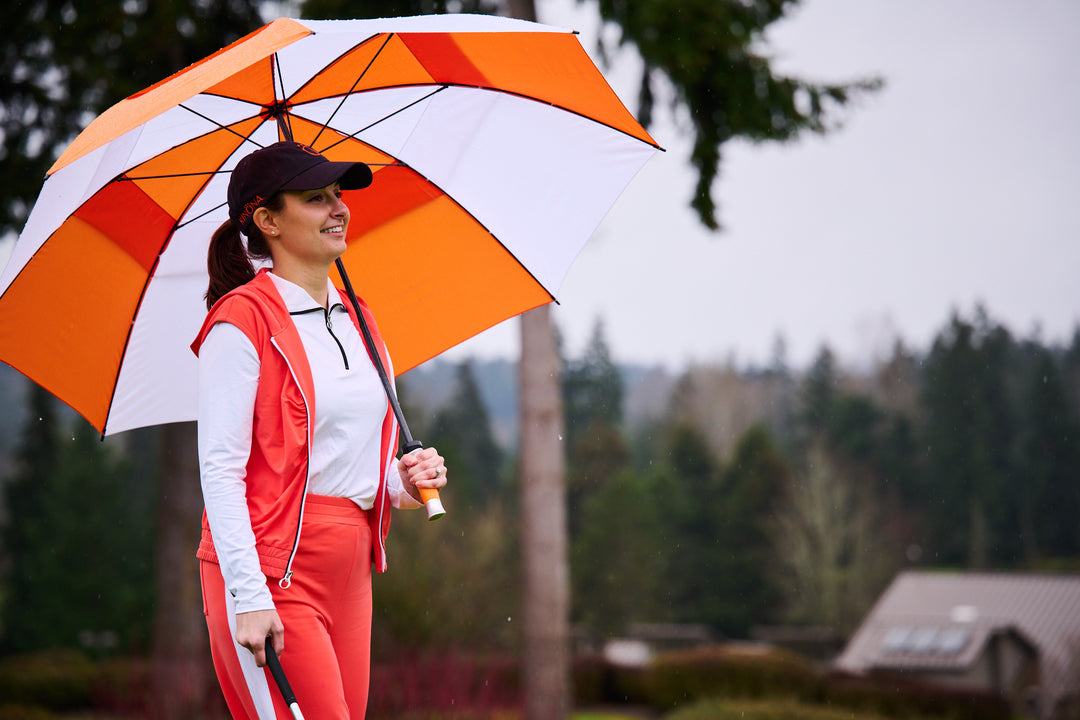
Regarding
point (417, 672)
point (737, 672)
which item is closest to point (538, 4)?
point (417, 672)

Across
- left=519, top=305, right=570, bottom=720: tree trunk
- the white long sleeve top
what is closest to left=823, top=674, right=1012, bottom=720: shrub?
left=519, top=305, right=570, bottom=720: tree trunk

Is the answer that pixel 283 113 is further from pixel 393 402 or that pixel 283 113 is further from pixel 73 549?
pixel 73 549

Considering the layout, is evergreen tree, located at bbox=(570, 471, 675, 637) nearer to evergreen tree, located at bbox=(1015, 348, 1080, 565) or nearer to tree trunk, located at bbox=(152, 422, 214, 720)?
evergreen tree, located at bbox=(1015, 348, 1080, 565)

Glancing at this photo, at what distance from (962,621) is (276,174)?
2830 centimetres

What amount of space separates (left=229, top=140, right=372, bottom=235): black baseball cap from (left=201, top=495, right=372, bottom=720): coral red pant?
0.64m

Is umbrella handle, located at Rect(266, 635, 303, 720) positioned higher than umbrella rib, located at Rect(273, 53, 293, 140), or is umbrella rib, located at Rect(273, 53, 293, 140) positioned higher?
umbrella rib, located at Rect(273, 53, 293, 140)

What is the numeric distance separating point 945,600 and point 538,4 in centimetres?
Answer: 2622

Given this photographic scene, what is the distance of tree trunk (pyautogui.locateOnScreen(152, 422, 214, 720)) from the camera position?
11.1 m

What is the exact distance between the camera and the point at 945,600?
31.2 metres

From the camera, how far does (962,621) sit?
89.4 feet

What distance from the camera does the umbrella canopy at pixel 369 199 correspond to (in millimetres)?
2719

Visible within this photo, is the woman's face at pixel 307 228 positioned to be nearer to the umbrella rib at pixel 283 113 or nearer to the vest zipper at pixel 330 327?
the vest zipper at pixel 330 327

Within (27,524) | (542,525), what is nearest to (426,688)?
(542,525)

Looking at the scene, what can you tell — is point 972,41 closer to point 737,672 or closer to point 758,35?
point 737,672
